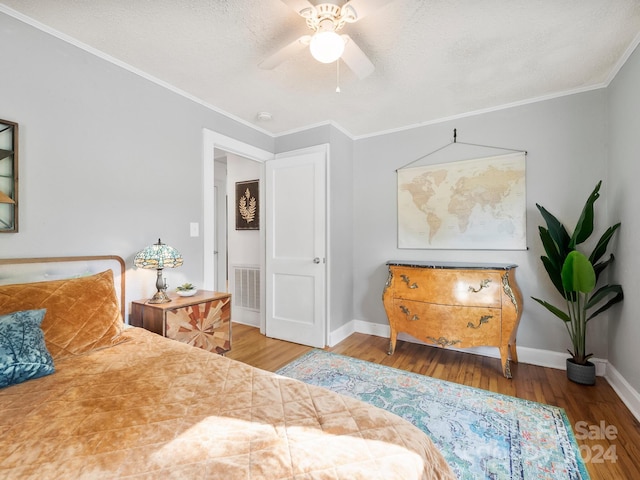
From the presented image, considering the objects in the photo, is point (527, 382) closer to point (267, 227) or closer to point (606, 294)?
point (606, 294)

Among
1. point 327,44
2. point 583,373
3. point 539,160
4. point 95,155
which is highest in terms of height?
point 327,44

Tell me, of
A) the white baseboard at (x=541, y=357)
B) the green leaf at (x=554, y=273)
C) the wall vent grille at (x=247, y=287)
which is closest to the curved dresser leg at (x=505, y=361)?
the white baseboard at (x=541, y=357)

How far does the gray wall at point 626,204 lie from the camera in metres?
1.97

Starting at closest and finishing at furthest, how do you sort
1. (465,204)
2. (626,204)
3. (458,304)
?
(626,204), (458,304), (465,204)

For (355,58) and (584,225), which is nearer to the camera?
(355,58)

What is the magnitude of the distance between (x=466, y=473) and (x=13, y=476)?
5.71 feet

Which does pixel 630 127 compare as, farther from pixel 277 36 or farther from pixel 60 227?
pixel 60 227

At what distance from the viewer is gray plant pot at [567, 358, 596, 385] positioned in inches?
89.3

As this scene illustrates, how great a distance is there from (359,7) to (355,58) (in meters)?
0.36

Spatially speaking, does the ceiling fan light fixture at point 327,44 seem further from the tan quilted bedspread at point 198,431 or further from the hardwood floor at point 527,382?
the hardwood floor at point 527,382

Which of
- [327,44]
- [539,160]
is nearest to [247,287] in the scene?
[327,44]

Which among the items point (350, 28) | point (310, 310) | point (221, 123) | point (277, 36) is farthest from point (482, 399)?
point (221, 123)

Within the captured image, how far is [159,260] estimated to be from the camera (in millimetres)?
2021

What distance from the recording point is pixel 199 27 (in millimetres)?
1777
